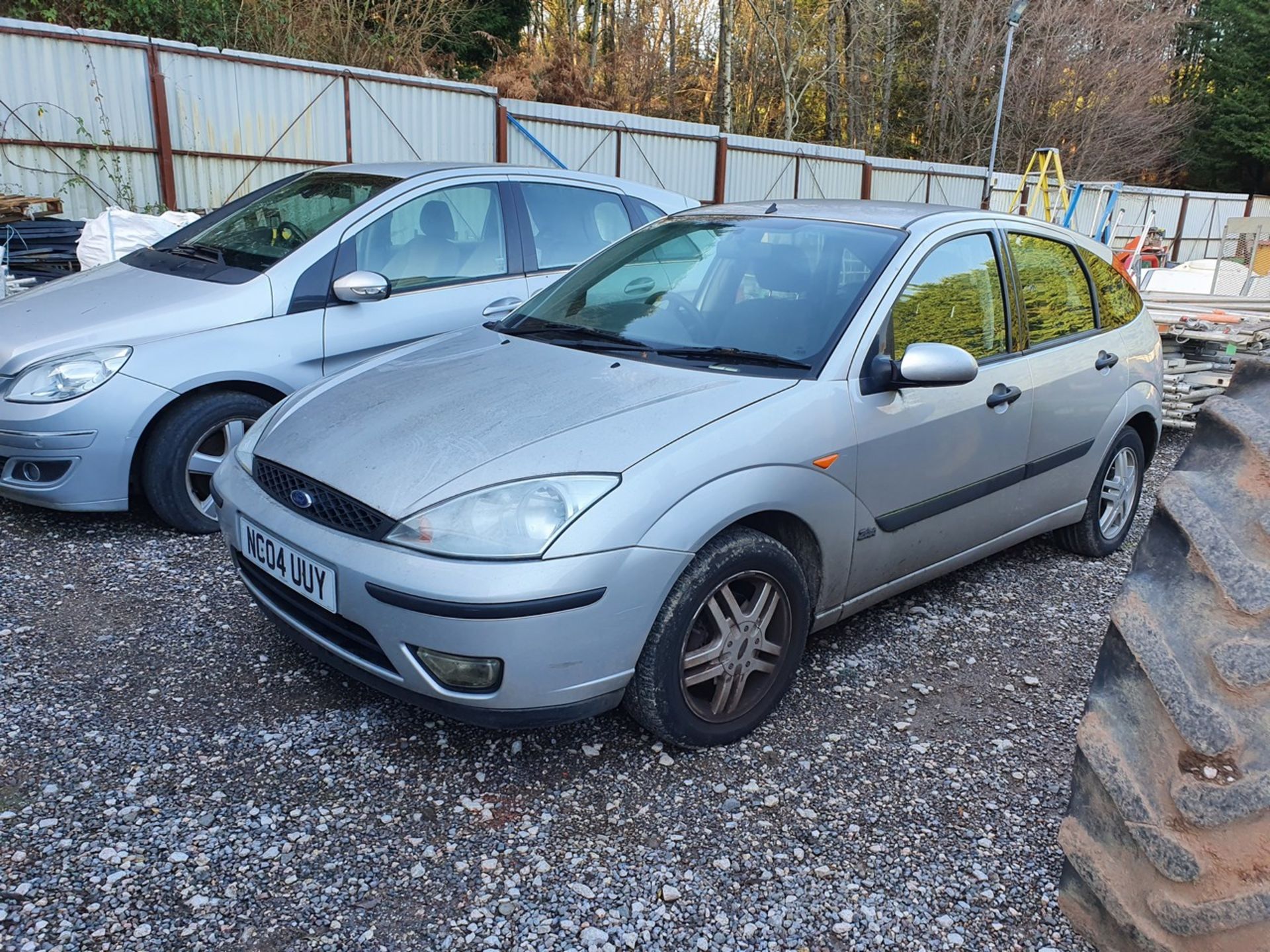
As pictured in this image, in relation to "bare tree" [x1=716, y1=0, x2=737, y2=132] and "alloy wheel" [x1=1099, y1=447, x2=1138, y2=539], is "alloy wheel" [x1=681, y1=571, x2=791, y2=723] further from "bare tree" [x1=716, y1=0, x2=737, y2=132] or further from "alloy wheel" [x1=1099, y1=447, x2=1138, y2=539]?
"bare tree" [x1=716, y1=0, x2=737, y2=132]

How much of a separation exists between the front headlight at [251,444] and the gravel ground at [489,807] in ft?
2.33

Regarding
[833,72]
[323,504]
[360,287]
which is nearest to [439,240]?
[360,287]

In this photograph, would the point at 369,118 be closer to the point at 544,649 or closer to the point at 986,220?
the point at 986,220

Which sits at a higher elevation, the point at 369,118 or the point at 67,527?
the point at 369,118

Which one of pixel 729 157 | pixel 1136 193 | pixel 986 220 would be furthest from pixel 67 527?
pixel 1136 193

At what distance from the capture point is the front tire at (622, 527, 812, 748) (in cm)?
280

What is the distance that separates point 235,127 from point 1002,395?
1038 cm

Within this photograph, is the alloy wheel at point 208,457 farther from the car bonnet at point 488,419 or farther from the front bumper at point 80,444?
the car bonnet at point 488,419

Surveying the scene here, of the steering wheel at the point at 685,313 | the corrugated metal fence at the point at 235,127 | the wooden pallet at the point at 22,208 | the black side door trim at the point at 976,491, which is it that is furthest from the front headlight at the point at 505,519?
the corrugated metal fence at the point at 235,127

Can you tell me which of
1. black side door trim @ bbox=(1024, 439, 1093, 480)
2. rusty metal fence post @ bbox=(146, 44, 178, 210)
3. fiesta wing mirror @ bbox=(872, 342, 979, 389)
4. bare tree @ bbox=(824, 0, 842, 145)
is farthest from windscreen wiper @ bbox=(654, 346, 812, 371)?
bare tree @ bbox=(824, 0, 842, 145)

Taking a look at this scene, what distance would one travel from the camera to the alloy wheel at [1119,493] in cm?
473

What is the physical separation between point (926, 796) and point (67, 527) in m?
3.88

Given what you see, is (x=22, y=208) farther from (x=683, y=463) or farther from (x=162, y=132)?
(x=683, y=463)

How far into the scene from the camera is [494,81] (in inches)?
774
